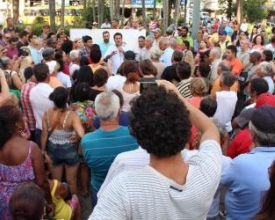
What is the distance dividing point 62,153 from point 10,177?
142 cm

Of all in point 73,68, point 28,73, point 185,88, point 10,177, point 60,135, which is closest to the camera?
point 10,177

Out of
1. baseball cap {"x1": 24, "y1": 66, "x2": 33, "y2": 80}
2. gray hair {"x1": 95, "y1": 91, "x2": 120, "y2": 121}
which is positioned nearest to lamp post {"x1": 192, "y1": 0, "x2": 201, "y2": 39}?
baseball cap {"x1": 24, "y1": 66, "x2": 33, "y2": 80}

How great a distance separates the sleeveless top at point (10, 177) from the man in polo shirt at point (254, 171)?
151cm

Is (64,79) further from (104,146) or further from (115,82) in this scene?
(104,146)

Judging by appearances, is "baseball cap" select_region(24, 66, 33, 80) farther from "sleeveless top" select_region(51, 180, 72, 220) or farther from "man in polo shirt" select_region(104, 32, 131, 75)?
"man in polo shirt" select_region(104, 32, 131, 75)

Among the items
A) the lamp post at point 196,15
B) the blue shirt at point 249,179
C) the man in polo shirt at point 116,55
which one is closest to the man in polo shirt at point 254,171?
the blue shirt at point 249,179

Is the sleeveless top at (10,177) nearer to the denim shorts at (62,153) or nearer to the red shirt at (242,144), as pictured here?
the denim shorts at (62,153)

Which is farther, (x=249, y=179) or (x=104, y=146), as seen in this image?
(x=104, y=146)

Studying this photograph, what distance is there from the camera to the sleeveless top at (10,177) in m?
3.30

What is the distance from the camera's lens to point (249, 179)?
2695mm

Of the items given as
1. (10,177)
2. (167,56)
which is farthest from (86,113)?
(167,56)

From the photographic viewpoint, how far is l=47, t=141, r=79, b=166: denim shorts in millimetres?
4699

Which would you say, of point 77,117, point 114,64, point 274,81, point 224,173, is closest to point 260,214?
point 224,173

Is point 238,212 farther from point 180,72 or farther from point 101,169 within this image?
point 180,72
